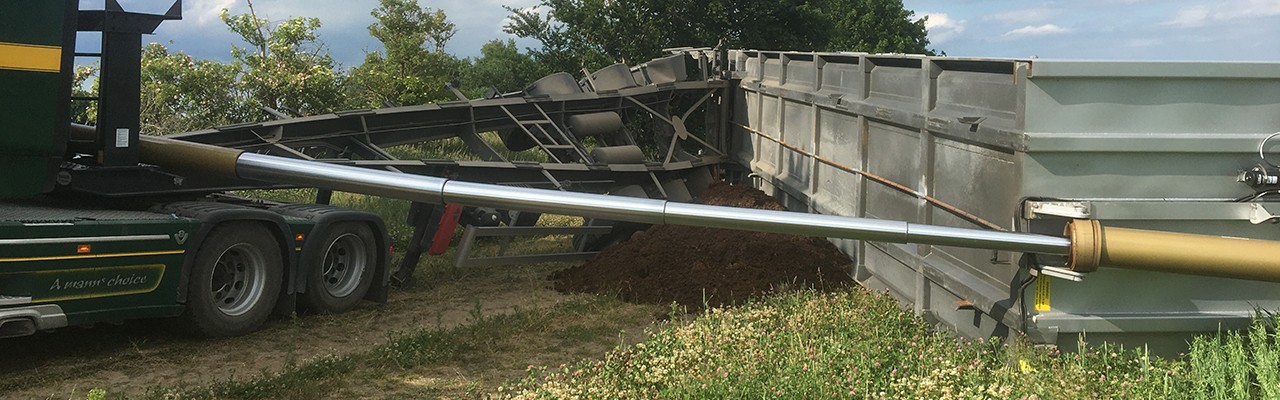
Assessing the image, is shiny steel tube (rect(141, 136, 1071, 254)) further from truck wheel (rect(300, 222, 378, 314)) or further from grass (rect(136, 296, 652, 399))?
truck wheel (rect(300, 222, 378, 314))

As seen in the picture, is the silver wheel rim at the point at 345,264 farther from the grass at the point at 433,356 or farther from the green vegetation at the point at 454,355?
the grass at the point at 433,356

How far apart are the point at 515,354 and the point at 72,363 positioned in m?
3.19

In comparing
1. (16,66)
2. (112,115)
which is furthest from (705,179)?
(16,66)

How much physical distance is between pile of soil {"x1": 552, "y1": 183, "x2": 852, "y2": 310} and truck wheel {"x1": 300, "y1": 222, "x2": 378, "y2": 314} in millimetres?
1954

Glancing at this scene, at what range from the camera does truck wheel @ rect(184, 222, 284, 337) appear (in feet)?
30.5

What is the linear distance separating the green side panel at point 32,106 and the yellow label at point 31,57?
0.03m

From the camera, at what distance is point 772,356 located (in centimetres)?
731

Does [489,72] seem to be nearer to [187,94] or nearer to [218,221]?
[187,94]

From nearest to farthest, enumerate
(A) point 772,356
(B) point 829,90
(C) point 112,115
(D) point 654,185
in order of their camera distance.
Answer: (A) point 772,356
(C) point 112,115
(B) point 829,90
(D) point 654,185

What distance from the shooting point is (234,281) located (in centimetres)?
983

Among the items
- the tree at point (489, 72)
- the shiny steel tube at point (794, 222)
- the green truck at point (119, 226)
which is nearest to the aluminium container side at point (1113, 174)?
the shiny steel tube at point (794, 222)

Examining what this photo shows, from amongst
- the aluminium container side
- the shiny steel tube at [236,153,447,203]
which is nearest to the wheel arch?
the shiny steel tube at [236,153,447,203]

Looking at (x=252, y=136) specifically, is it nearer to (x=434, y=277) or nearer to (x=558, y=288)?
(x=434, y=277)

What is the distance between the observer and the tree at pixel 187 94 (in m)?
21.4
